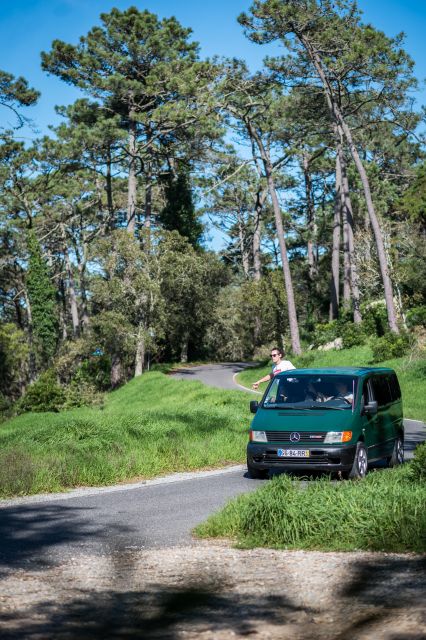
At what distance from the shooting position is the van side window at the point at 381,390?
48.1 feet

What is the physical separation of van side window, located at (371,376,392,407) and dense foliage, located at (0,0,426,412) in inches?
959

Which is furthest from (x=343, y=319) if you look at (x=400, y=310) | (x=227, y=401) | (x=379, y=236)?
(x=227, y=401)

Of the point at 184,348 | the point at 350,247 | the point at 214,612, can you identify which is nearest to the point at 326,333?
the point at 350,247

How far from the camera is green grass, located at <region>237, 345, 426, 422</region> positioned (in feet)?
95.9

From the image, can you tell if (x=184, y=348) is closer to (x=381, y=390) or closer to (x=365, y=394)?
(x=381, y=390)

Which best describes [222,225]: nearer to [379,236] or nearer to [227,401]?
[379,236]

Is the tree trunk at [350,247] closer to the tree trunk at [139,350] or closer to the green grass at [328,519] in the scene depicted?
the tree trunk at [139,350]

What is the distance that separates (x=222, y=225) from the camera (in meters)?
84.4

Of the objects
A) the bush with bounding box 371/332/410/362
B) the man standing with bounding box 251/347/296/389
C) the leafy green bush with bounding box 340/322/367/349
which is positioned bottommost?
the man standing with bounding box 251/347/296/389

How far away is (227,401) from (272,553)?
20.8 metres

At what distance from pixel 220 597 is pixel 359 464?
282 inches

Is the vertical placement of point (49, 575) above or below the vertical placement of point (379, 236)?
below

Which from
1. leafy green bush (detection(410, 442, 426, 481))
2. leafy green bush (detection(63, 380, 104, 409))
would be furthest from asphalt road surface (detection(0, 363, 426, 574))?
leafy green bush (detection(63, 380, 104, 409))

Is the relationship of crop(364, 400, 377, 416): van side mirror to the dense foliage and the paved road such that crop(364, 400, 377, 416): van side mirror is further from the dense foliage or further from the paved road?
the dense foliage
